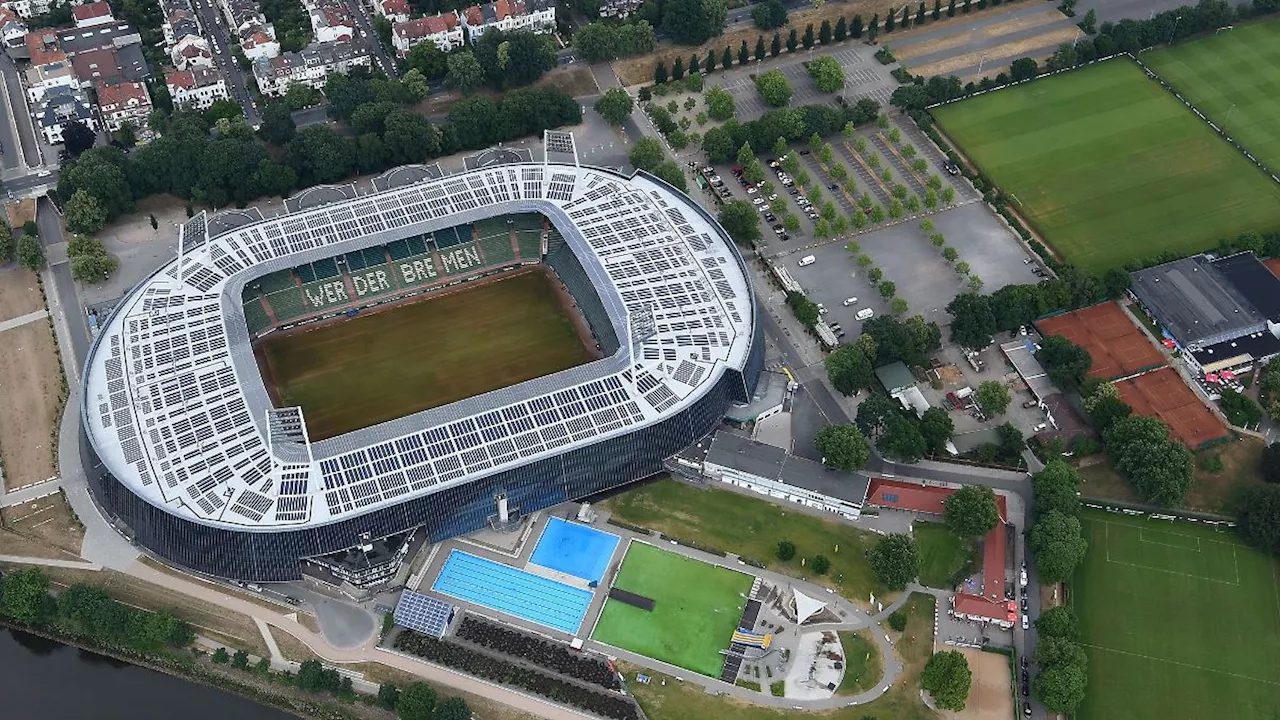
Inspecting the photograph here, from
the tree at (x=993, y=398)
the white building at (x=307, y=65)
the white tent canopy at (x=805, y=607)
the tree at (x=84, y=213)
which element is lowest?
the white tent canopy at (x=805, y=607)

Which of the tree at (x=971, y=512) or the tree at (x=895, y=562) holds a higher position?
the tree at (x=971, y=512)

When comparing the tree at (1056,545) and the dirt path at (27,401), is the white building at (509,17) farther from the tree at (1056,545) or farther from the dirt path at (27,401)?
the tree at (1056,545)

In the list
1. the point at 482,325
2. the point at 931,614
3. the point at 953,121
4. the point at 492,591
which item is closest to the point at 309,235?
the point at 482,325

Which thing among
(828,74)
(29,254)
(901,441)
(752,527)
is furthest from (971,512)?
(29,254)

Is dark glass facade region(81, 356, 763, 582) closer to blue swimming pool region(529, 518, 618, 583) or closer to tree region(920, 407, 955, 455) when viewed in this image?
blue swimming pool region(529, 518, 618, 583)

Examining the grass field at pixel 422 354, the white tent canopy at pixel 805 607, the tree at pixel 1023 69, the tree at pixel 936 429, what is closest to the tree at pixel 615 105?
the grass field at pixel 422 354

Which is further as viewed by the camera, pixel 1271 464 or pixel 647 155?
pixel 647 155

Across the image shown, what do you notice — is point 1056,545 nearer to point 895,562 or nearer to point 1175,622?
point 1175,622

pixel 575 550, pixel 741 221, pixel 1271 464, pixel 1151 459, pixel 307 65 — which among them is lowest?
pixel 575 550
